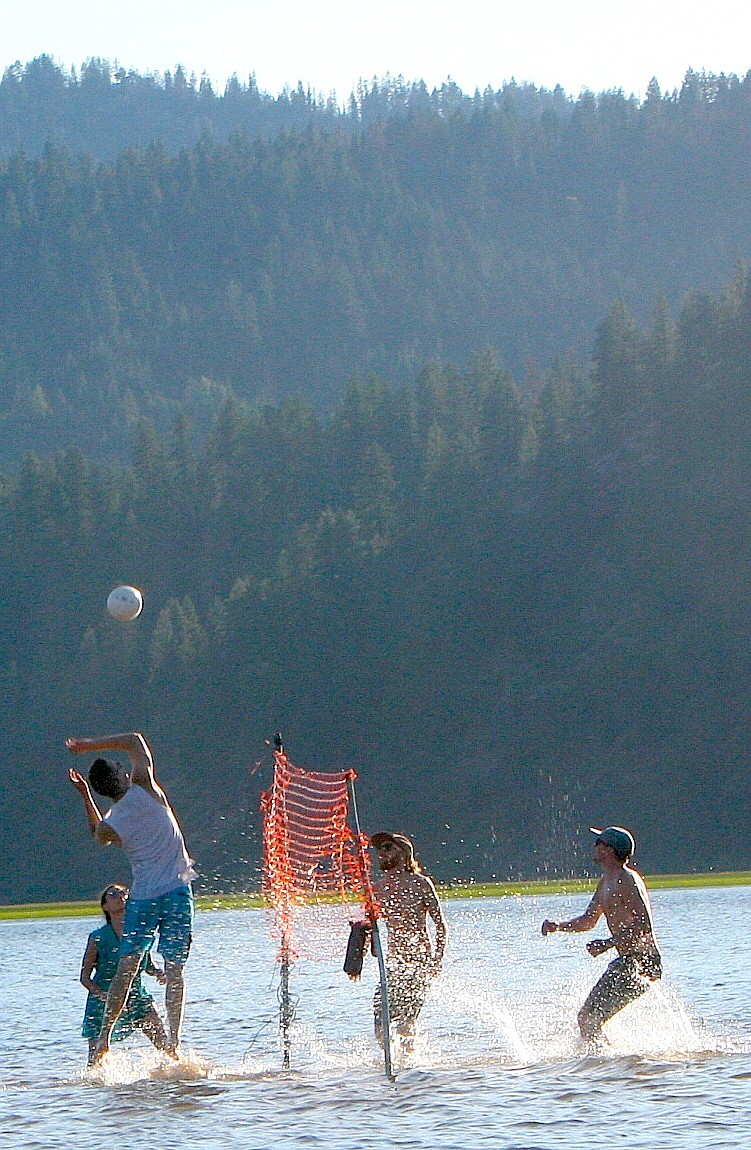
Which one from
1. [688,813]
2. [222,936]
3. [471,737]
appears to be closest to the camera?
[222,936]

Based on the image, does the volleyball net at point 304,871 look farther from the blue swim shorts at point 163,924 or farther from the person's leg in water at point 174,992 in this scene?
the blue swim shorts at point 163,924

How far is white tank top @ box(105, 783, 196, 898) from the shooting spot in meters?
13.1

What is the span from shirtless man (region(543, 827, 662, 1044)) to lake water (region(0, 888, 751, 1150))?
489mm

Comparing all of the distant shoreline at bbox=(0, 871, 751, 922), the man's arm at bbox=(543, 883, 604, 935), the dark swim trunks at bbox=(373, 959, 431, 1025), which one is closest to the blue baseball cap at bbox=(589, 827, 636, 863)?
the man's arm at bbox=(543, 883, 604, 935)

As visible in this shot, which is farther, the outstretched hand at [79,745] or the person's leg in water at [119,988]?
the person's leg in water at [119,988]

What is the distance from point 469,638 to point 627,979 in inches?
2894

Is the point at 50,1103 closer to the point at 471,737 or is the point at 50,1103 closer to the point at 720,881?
the point at 720,881

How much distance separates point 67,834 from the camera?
88.4 metres

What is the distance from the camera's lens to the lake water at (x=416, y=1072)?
1184 centimetres

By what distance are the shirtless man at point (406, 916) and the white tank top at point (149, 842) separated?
61.8 inches

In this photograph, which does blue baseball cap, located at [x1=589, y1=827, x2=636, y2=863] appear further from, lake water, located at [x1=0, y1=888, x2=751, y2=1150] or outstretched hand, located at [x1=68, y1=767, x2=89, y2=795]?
outstretched hand, located at [x1=68, y1=767, x2=89, y2=795]

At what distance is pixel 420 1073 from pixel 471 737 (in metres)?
67.2

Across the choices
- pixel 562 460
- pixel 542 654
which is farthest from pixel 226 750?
pixel 562 460

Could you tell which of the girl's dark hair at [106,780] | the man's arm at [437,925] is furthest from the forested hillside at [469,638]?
the girl's dark hair at [106,780]
